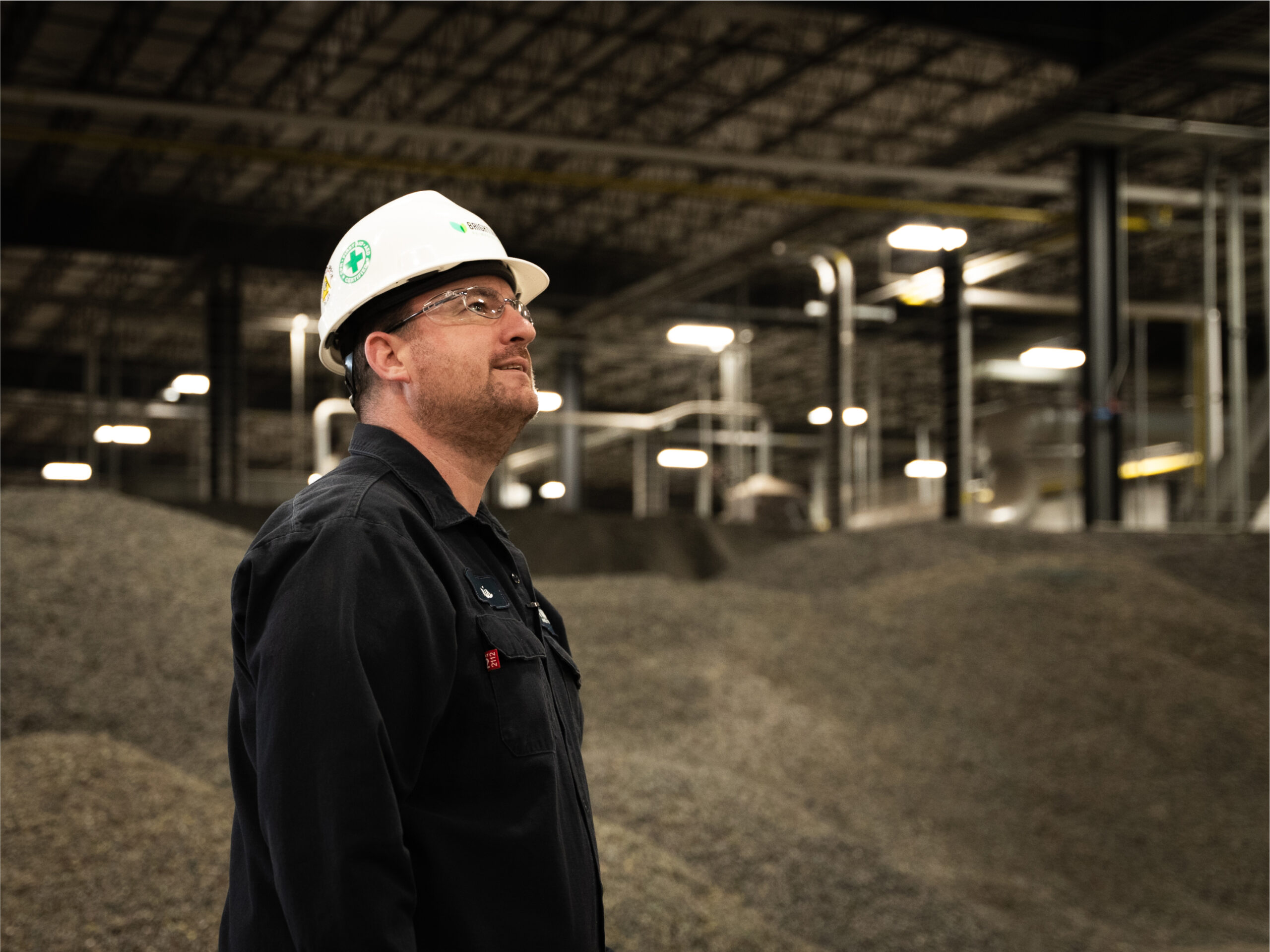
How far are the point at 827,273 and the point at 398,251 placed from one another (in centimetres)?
1500

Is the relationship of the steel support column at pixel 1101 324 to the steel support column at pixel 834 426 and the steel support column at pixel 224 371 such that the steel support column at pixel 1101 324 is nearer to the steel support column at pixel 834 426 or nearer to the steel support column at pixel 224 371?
the steel support column at pixel 834 426

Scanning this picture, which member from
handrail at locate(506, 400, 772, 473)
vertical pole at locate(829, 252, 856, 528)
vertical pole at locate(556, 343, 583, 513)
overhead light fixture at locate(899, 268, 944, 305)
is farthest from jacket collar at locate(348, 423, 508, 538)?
vertical pole at locate(556, 343, 583, 513)

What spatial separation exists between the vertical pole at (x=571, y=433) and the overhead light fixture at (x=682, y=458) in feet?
22.4

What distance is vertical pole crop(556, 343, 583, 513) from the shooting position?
21.9 metres

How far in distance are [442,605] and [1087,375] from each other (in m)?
12.6

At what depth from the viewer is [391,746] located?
5.16ft

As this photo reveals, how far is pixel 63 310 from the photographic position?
25078 mm

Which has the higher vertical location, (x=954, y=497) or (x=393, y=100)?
(x=393, y=100)

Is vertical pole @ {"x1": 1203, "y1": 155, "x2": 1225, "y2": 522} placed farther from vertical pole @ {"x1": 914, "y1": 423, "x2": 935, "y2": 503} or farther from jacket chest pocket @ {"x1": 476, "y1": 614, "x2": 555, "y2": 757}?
jacket chest pocket @ {"x1": 476, "y1": 614, "x2": 555, "y2": 757}

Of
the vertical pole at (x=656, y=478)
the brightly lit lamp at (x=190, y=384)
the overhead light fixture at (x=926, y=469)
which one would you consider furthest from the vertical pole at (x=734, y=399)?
the brightly lit lamp at (x=190, y=384)

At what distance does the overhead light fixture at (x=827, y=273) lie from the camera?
51.3 feet

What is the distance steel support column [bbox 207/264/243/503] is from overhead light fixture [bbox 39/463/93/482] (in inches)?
493

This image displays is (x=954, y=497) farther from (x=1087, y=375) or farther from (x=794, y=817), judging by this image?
(x=794, y=817)

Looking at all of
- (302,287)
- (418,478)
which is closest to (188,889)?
(418,478)
